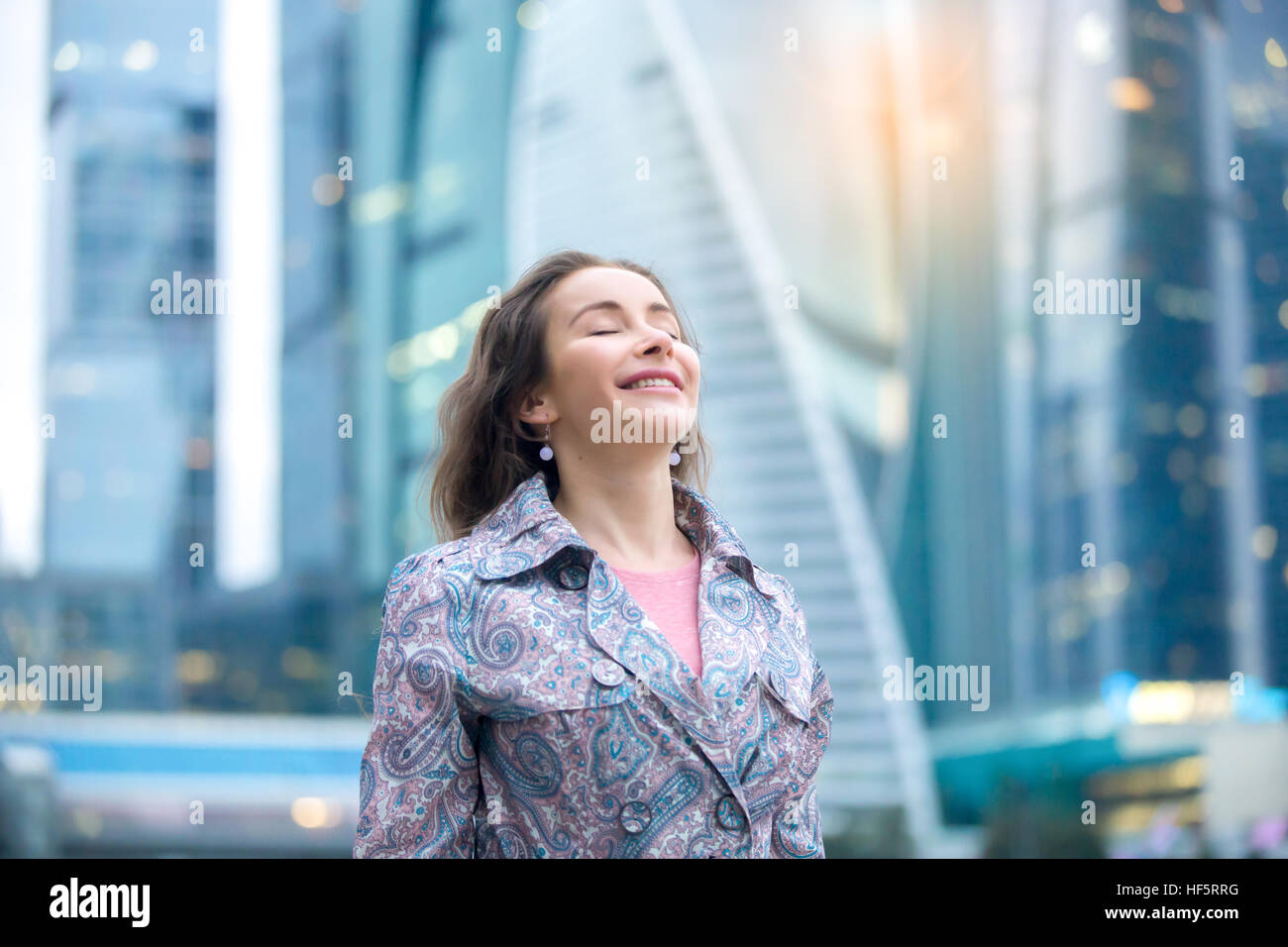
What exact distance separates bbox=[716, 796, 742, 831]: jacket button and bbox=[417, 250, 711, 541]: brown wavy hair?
0.49 metres

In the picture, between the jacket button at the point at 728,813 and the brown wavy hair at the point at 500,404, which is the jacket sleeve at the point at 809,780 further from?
the brown wavy hair at the point at 500,404

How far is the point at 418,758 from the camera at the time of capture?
49.2 inches

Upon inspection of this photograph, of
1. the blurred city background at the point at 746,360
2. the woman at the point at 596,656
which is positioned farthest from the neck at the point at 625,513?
the blurred city background at the point at 746,360

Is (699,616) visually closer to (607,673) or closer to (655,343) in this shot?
(607,673)

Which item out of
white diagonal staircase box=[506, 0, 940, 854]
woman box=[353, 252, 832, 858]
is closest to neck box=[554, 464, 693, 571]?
woman box=[353, 252, 832, 858]

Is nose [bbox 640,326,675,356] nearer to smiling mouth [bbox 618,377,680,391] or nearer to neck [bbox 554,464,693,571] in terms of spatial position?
smiling mouth [bbox 618,377,680,391]

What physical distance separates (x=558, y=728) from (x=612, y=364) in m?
0.44

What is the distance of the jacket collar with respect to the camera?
1348mm

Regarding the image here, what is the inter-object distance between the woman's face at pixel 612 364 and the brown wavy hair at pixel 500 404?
0.03m

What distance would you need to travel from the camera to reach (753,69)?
13.2m

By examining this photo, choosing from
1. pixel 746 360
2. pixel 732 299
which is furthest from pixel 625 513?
pixel 746 360

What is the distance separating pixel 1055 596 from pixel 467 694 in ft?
47.7

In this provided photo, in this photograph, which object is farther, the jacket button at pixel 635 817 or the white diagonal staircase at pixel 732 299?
the white diagonal staircase at pixel 732 299

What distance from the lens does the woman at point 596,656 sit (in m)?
1.24
